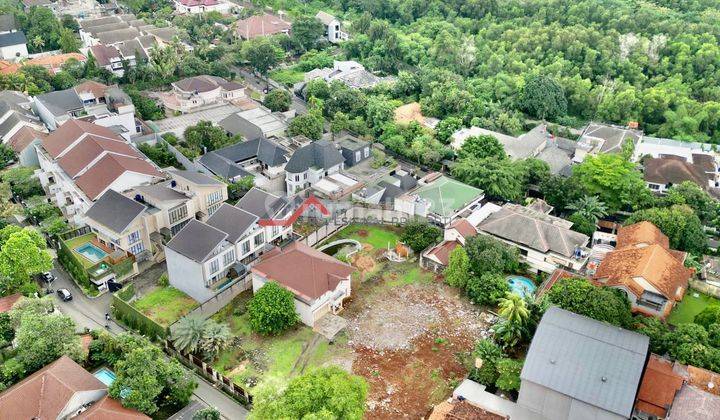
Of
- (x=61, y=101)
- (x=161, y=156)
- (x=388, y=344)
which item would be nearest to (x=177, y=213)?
(x=161, y=156)

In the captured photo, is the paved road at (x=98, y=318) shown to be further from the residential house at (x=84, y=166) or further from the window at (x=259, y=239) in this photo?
the window at (x=259, y=239)

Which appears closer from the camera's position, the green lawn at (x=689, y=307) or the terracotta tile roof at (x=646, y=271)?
the terracotta tile roof at (x=646, y=271)

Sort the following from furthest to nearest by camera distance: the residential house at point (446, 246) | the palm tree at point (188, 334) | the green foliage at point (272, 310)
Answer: the residential house at point (446, 246), the green foliage at point (272, 310), the palm tree at point (188, 334)

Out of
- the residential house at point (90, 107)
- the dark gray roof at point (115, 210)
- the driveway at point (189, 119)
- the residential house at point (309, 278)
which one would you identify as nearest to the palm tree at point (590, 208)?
the residential house at point (309, 278)

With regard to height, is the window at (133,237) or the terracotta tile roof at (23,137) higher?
the terracotta tile roof at (23,137)

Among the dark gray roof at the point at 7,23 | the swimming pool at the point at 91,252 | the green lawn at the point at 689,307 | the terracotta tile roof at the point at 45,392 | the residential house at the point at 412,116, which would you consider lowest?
the green lawn at the point at 689,307

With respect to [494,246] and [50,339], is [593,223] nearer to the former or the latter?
[494,246]

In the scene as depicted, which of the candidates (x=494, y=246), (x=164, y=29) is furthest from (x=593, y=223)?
(x=164, y=29)

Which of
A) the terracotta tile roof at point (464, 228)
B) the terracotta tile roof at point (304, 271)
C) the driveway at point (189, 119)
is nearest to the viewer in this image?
the terracotta tile roof at point (304, 271)
